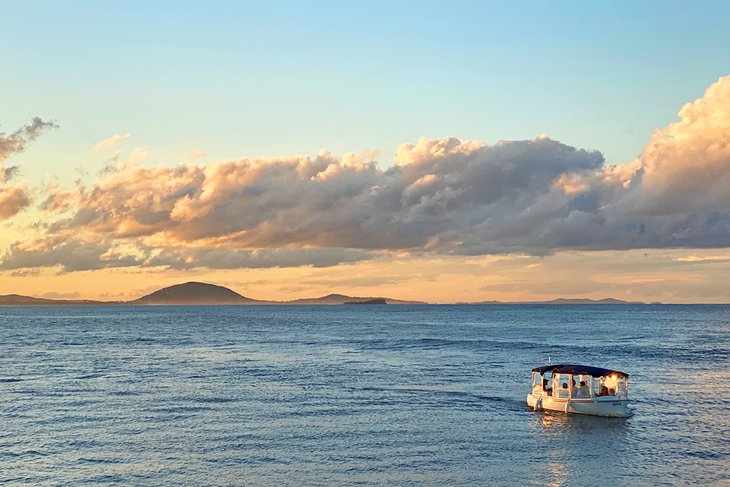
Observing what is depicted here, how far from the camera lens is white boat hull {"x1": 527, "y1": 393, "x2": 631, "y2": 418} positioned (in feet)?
210

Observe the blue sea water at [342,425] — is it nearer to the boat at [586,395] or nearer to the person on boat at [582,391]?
the boat at [586,395]

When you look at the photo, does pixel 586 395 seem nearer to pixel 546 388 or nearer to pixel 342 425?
pixel 546 388

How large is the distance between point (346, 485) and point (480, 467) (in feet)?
29.9

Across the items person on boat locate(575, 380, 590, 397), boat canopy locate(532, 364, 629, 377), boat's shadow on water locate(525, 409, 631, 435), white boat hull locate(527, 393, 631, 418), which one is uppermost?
boat canopy locate(532, 364, 629, 377)

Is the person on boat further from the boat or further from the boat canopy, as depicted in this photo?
the boat canopy

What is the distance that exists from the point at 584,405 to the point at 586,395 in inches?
79.0

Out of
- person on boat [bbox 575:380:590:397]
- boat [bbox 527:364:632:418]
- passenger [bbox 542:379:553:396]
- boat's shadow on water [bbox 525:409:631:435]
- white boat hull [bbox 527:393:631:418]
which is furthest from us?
passenger [bbox 542:379:553:396]

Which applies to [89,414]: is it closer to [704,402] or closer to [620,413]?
[620,413]

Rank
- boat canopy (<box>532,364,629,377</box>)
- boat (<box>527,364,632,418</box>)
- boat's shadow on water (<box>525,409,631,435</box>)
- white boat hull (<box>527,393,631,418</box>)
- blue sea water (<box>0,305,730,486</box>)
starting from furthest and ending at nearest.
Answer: boat canopy (<box>532,364,629,377</box>)
boat (<box>527,364,632,418</box>)
white boat hull (<box>527,393,631,418</box>)
boat's shadow on water (<box>525,409,631,435</box>)
blue sea water (<box>0,305,730,486</box>)

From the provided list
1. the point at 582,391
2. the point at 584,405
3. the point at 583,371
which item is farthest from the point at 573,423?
the point at 583,371

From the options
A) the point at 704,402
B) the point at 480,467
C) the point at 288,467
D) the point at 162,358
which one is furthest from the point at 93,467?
the point at 162,358

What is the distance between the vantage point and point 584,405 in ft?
215

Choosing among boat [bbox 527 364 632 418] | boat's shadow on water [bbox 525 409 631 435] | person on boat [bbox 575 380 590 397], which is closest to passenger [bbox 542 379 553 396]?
boat [bbox 527 364 632 418]

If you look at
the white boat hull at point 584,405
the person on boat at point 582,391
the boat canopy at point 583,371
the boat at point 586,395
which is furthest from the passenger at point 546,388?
the person on boat at point 582,391
